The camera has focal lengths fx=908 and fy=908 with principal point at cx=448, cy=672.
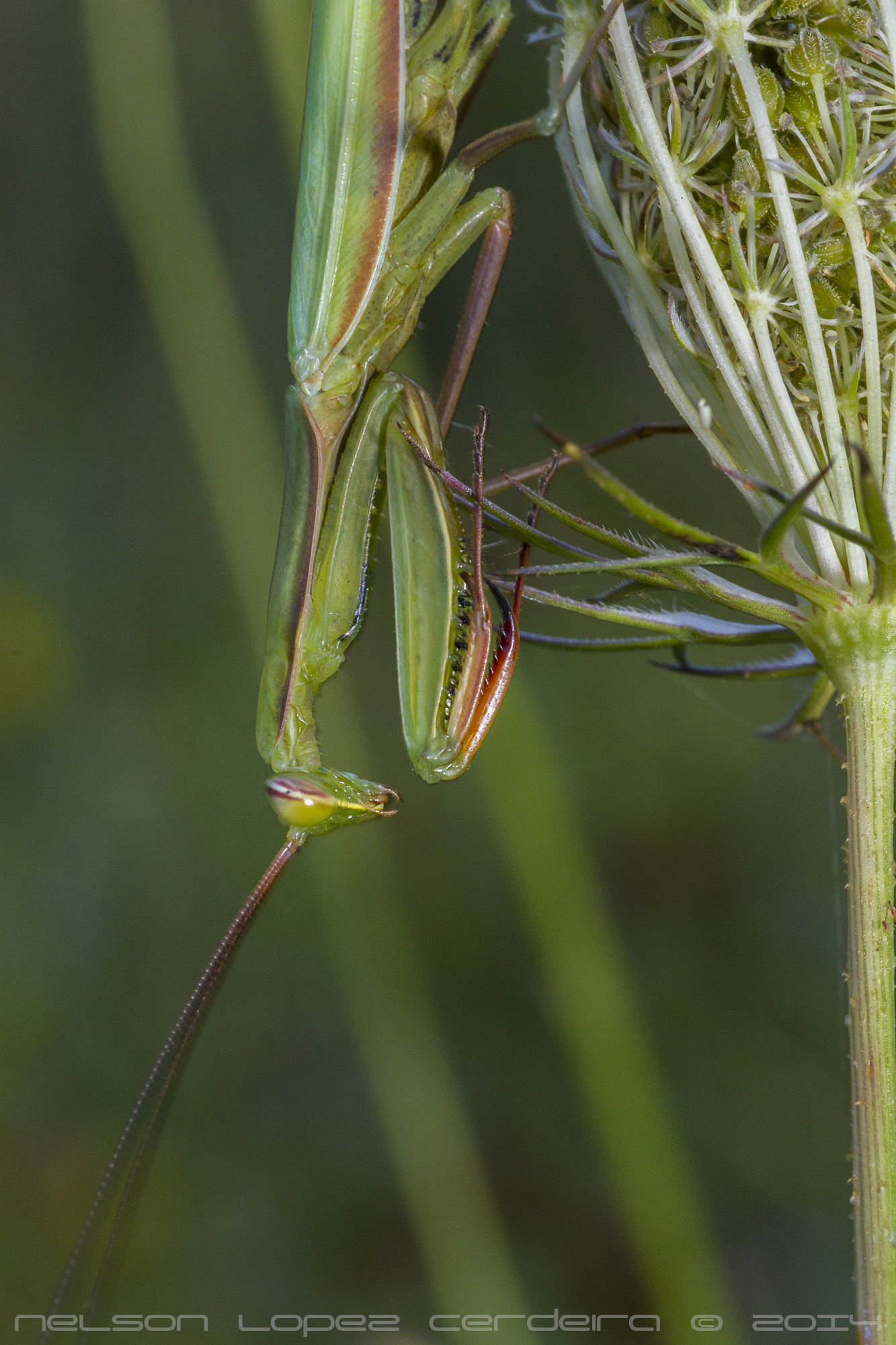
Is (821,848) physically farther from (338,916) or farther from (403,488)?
(403,488)

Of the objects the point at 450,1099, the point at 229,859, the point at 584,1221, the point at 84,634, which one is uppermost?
the point at 84,634

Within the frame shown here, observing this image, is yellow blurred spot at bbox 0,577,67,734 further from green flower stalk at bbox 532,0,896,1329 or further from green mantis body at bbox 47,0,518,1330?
green flower stalk at bbox 532,0,896,1329

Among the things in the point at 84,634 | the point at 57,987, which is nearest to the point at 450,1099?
the point at 57,987

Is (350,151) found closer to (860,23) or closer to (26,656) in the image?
(860,23)

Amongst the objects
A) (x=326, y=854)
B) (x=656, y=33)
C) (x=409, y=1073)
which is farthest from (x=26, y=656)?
(x=656, y=33)

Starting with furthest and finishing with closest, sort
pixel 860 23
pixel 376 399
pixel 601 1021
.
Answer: pixel 601 1021
pixel 376 399
pixel 860 23
